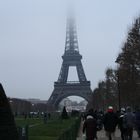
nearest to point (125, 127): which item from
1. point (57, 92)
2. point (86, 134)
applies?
point (86, 134)

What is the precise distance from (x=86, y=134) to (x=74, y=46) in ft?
525

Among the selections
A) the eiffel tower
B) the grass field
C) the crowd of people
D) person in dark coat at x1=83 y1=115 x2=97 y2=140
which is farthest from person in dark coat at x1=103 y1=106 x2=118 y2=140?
the eiffel tower

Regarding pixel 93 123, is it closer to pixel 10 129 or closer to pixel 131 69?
pixel 10 129

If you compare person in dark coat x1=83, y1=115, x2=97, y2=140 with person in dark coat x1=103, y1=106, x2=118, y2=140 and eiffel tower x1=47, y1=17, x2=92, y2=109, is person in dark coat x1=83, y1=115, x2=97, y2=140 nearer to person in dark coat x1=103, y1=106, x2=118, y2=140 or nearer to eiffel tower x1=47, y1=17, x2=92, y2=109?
person in dark coat x1=103, y1=106, x2=118, y2=140

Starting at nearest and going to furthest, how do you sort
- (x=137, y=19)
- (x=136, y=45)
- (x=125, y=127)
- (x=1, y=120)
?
(x=1, y=120)
(x=125, y=127)
(x=136, y=45)
(x=137, y=19)

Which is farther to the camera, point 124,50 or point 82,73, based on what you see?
point 82,73

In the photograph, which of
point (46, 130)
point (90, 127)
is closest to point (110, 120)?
point (90, 127)

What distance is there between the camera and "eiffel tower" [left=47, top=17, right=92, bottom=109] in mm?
Answer: 167000

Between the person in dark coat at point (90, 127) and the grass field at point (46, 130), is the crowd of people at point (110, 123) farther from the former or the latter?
the grass field at point (46, 130)

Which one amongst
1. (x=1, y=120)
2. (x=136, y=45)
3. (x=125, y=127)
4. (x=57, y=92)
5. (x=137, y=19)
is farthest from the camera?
(x=57, y=92)

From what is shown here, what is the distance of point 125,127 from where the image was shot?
25156 mm

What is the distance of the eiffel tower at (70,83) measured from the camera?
167m

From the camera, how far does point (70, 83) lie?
171m

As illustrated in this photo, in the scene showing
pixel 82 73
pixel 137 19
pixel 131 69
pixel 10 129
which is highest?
pixel 82 73
